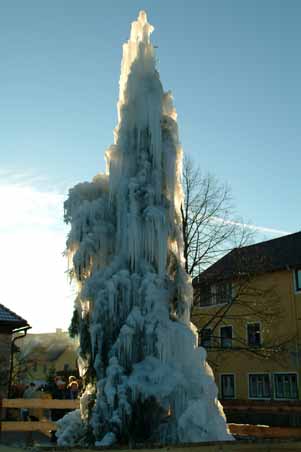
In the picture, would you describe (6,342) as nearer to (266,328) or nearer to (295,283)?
(266,328)

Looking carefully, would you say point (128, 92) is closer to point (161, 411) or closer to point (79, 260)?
point (79, 260)

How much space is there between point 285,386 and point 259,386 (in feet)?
6.68

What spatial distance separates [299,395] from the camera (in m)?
27.2

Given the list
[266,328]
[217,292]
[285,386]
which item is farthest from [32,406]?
[266,328]

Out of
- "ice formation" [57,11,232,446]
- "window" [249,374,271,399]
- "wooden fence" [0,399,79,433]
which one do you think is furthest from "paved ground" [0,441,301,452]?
"window" [249,374,271,399]

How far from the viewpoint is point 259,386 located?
30109 mm

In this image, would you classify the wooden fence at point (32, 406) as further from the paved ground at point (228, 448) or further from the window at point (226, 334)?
the window at point (226, 334)

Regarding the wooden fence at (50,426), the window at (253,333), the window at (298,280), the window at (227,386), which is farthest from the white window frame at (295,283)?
the wooden fence at (50,426)

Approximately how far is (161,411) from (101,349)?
5.27 feet

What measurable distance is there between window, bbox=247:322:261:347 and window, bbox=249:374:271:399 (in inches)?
73.5

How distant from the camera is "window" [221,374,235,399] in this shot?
32075 millimetres

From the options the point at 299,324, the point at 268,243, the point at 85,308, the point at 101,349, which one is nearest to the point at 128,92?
the point at 85,308

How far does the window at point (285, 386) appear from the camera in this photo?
27889 millimetres

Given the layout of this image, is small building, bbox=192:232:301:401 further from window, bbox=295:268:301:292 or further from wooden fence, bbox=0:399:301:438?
wooden fence, bbox=0:399:301:438
